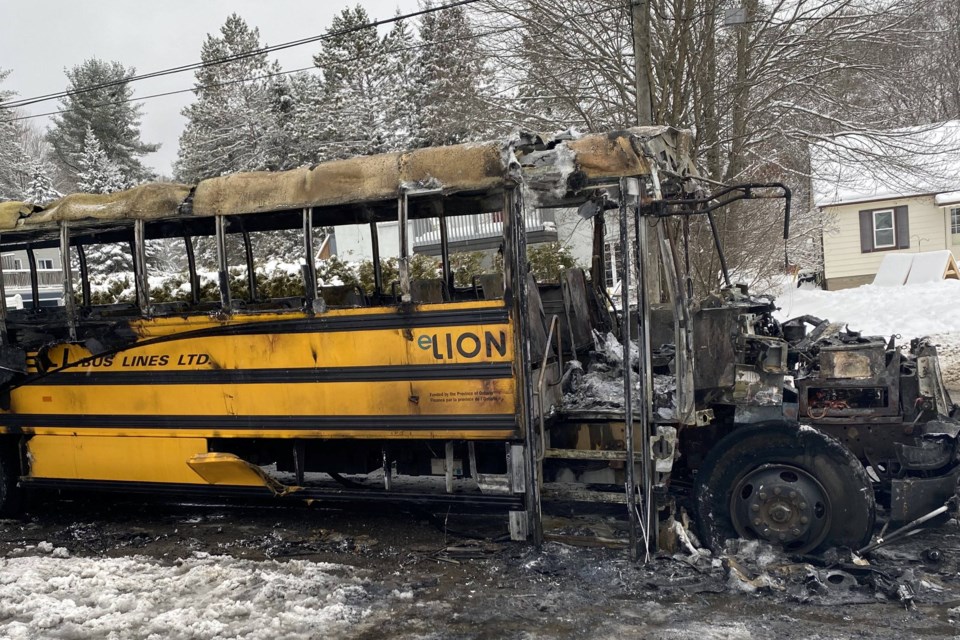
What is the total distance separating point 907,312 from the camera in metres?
15.1

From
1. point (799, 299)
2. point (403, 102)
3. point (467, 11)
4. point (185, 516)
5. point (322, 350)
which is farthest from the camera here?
point (403, 102)

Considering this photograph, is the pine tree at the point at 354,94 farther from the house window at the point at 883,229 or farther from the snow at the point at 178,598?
the snow at the point at 178,598

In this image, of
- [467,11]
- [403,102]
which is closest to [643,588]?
[467,11]

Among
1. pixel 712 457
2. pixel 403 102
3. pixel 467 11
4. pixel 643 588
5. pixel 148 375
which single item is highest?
pixel 403 102

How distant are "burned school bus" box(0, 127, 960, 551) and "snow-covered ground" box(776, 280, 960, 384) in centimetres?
740

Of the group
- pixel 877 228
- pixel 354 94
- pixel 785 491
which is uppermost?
pixel 354 94

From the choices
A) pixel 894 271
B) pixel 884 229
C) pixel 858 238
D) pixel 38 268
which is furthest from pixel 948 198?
pixel 38 268

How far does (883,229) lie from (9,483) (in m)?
26.6

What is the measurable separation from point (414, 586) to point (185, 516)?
2900mm

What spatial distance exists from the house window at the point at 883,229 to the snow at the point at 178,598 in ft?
84.3

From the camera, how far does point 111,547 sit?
6156 millimetres

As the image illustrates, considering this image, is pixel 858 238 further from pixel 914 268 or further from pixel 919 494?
pixel 919 494

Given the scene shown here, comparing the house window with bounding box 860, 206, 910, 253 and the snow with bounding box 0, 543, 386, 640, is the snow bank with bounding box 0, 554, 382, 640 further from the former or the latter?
the house window with bounding box 860, 206, 910, 253

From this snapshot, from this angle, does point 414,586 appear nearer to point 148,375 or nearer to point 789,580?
point 789,580
